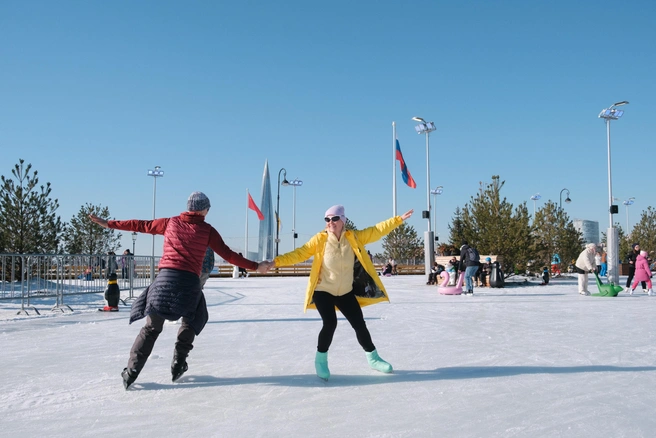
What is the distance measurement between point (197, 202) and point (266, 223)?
3789 cm

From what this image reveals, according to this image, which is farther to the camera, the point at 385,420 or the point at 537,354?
the point at 537,354

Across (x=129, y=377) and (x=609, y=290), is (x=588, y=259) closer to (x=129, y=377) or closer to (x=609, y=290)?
(x=609, y=290)

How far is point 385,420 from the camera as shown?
3307mm

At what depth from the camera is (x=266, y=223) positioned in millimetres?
42094

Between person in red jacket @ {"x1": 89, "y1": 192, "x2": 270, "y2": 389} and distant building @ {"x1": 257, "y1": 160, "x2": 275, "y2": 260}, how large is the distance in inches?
1375

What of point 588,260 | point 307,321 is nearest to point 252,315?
point 307,321

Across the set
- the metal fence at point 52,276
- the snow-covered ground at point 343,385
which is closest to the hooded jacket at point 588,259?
the snow-covered ground at point 343,385

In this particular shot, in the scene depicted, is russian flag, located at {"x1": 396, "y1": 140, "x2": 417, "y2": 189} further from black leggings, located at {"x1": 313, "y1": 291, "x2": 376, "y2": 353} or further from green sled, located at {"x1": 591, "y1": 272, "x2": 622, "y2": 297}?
black leggings, located at {"x1": 313, "y1": 291, "x2": 376, "y2": 353}

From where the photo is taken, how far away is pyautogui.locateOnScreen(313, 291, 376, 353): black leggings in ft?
14.8

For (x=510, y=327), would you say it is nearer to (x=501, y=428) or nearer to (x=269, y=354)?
(x=269, y=354)

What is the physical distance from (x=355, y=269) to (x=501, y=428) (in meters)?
1.93

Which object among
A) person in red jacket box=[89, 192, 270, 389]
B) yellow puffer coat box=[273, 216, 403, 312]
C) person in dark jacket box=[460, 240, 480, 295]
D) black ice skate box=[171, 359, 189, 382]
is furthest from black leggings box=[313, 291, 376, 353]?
person in dark jacket box=[460, 240, 480, 295]

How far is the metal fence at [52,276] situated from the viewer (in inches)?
437

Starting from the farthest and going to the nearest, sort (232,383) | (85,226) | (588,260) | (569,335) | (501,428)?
(85,226), (588,260), (569,335), (232,383), (501,428)
